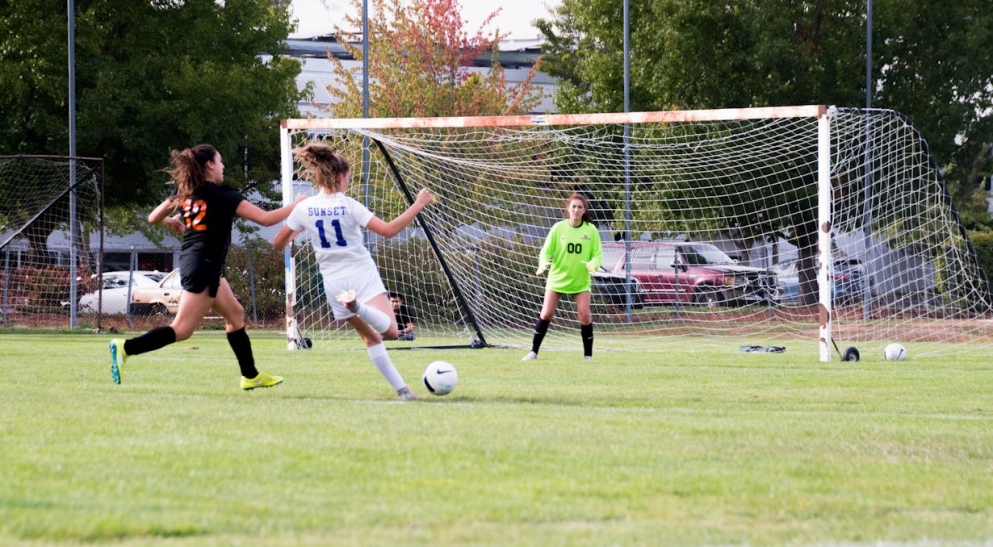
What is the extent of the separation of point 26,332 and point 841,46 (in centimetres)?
1722

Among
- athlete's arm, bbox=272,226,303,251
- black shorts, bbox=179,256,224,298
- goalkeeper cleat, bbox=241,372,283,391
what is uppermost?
athlete's arm, bbox=272,226,303,251

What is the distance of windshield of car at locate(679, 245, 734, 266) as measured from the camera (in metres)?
24.3

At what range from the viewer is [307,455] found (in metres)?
5.79

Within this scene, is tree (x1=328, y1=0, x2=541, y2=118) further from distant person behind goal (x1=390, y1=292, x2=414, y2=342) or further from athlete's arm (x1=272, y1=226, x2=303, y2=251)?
athlete's arm (x1=272, y1=226, x2=303, y2=251)

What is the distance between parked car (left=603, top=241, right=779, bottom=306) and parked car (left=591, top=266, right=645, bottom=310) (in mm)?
143

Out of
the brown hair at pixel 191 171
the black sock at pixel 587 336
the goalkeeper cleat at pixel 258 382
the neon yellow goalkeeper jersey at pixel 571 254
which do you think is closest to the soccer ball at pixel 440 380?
the goalkeeper cleat at pixel 258 382

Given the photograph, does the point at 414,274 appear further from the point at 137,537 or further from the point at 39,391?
the point at 137,537

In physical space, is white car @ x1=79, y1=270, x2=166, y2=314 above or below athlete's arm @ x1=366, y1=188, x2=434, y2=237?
below

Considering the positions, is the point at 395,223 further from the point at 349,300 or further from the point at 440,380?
the point at 440,380

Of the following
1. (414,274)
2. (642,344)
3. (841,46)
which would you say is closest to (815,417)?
(642,344)

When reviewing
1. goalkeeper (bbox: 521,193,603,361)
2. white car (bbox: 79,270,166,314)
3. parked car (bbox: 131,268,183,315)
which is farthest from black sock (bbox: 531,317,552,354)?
parked car (bbox: 131,268,183,315)

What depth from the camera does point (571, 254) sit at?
1395cm

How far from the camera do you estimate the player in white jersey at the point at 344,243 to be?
8578 millimetres

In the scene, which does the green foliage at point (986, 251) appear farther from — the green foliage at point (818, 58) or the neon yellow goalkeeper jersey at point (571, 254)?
the neon yellow goalkeeper jersey at point (571, 254)
